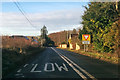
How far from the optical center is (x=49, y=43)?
12500 centimetres

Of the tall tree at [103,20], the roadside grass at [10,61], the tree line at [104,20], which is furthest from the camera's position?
the tall tree at [103,20]

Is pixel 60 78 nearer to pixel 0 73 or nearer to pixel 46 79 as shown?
pixel 46 79

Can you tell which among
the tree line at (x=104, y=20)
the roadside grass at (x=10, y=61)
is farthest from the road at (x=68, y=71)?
the tree line at (x=104, y=20)

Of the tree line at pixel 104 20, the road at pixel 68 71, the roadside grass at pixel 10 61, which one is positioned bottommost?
the road at pixel 68 71

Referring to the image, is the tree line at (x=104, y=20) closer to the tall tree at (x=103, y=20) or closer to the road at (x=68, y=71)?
the tall tree at (x=103, y=20)

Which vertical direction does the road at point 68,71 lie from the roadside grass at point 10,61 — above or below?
below

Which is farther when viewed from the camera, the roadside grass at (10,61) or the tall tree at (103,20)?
the tall tree at (103,20)

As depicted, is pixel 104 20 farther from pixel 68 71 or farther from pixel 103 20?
pixel 68 71

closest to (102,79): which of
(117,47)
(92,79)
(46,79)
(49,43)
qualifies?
(92,79)

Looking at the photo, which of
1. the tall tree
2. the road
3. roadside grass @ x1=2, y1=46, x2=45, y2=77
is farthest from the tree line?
roadside grass @ x1=2, y1=46, x2=45, y2=77

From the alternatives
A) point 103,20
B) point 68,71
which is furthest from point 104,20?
point 68,71

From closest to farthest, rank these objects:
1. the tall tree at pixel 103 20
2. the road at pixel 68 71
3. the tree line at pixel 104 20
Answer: the road at pixel 68 71 → the tree line at pixel 104 20 → the tall tree at pixel 103 20

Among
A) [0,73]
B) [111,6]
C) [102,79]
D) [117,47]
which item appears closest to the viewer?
[102,79]

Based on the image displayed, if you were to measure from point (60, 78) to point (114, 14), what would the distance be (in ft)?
61.4
